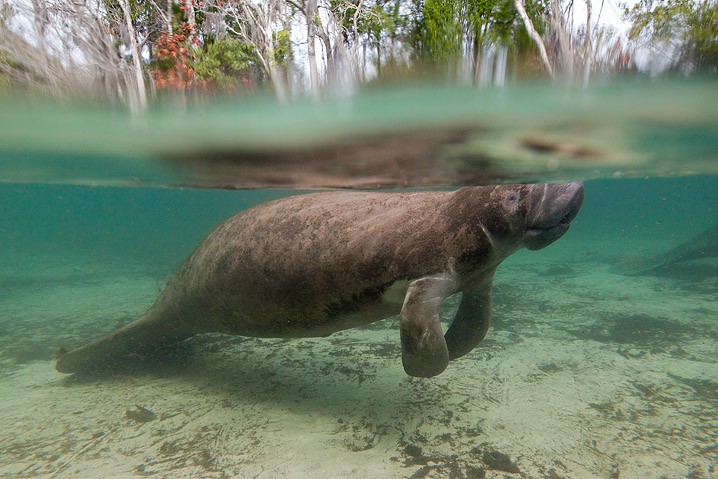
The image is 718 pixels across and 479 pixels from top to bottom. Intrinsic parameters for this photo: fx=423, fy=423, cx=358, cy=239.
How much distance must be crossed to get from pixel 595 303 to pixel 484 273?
21.8 ft

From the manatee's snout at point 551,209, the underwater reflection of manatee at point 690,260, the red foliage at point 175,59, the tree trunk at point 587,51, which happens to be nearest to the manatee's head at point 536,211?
the manatee's snout at point 551,209

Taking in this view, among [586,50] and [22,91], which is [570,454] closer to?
[586,50]

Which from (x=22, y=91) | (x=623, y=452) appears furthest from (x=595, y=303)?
(x=22, y=91)

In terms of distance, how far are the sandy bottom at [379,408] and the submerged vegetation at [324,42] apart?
3.11 m

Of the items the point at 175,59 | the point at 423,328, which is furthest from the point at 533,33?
the point at 175,59

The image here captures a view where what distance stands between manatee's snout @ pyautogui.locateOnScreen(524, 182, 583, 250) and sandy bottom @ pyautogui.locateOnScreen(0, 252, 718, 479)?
181 centimetres

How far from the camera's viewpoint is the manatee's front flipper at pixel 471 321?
442 centimetres

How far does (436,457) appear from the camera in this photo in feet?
11.2

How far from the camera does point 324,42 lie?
138 inches

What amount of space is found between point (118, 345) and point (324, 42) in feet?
14.4

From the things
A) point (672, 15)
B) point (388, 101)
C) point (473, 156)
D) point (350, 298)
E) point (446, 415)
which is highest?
point (672, 15)

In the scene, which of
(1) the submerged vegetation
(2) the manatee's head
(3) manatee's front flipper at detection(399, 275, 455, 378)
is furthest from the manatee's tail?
(2) the manatee's head

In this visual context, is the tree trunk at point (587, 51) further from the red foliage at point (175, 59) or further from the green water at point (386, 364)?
the red foliage at point (175, 59)

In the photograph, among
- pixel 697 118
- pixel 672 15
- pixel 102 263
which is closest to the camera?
pixel 672 15
